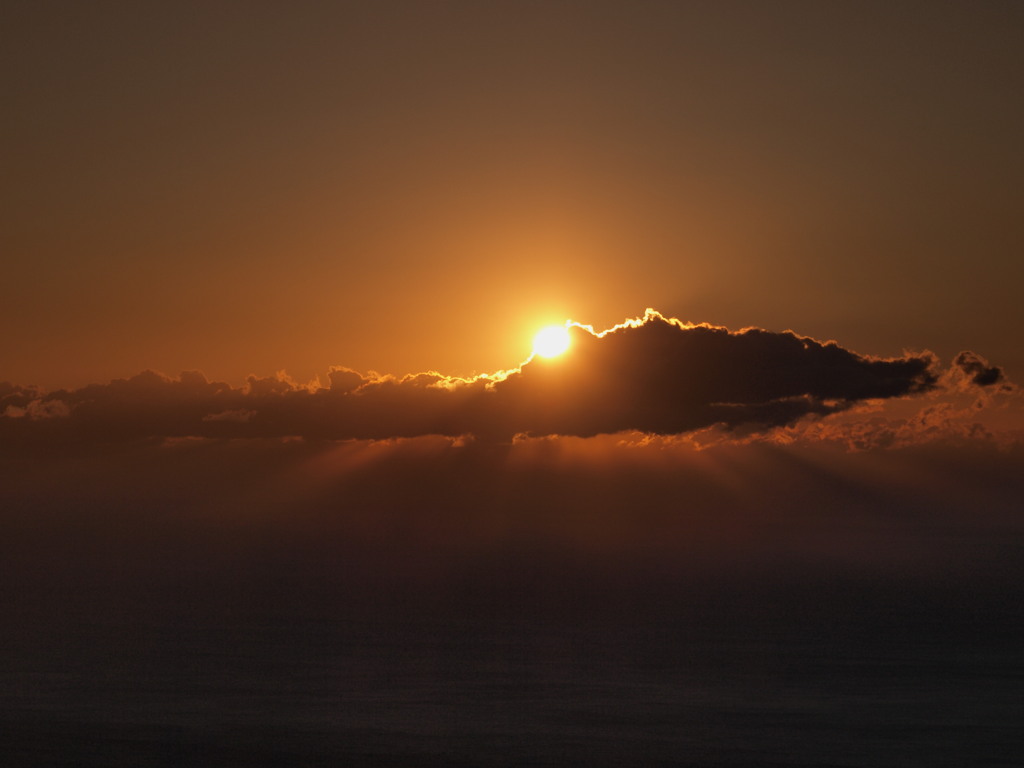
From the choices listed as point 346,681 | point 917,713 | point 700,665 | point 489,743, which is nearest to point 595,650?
point 700,665

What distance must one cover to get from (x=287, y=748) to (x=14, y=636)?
10383cm

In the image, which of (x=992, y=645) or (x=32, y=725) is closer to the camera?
(x=32, y=725)

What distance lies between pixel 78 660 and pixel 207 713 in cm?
4851

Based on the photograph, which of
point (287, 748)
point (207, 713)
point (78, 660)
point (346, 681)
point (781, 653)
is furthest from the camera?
point (781, 653)

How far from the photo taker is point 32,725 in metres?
104

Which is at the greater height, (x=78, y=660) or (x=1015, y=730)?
(x=78, y=660)

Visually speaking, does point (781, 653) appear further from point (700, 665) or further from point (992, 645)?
point (992, 645)

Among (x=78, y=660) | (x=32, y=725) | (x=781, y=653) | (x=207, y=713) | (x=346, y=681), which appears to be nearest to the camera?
(x=32, y=725)

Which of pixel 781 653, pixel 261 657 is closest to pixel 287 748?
pixel 261 657

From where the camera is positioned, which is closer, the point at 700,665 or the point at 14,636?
the point at 700,665

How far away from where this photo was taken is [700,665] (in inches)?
6093

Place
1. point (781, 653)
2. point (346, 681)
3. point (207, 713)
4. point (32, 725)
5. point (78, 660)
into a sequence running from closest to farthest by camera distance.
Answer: point (32, 725), point (207, 713), point (346, 681), point (78, 660), point (781, 653)

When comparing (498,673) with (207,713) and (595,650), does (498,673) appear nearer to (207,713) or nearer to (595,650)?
(595,650)

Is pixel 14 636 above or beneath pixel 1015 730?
above
